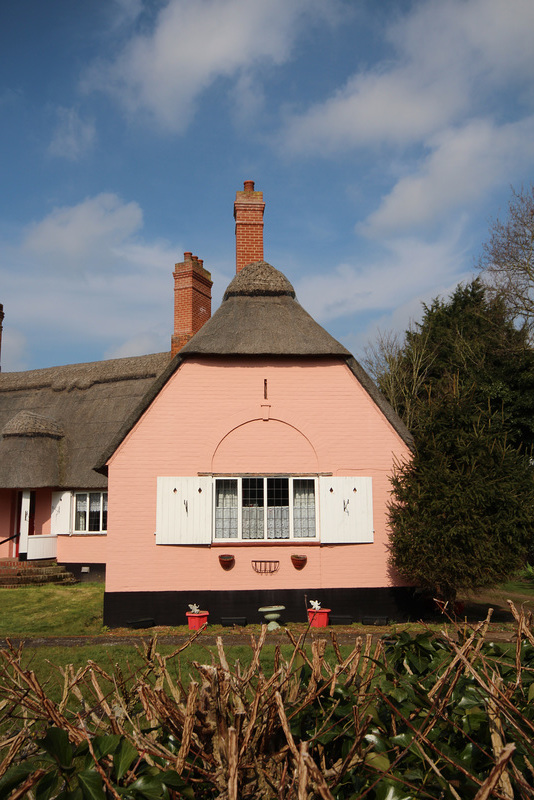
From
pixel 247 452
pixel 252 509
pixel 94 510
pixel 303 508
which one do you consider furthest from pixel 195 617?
pixel 94 510

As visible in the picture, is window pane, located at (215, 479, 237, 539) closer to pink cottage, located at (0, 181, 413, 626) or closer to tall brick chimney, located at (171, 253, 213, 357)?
pink cottage, located at (0, 181, 413, 626)

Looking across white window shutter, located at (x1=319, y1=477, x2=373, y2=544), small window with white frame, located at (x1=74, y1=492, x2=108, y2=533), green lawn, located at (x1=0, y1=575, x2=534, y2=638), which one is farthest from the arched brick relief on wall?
small window with white frame, located at (x1=74, y1=492, x2=108, y2=533)

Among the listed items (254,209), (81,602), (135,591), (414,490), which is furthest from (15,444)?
(414,490)

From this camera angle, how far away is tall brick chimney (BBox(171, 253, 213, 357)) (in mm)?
18266

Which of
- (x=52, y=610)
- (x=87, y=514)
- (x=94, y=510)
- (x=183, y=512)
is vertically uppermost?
(x=183, y=512)

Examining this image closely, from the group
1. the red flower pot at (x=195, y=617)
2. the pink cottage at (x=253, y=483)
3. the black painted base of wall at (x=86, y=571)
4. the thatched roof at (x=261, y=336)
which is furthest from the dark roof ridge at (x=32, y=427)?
the red flower pot at (x=195, y=617)

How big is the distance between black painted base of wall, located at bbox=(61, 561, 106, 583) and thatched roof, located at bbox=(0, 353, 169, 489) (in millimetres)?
2450

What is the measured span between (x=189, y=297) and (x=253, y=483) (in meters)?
8.10

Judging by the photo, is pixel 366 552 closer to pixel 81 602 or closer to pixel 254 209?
pixel 81 602

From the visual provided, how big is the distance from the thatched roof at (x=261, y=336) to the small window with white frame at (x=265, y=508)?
88.0 inches

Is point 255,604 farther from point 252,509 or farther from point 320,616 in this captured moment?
point 252,509

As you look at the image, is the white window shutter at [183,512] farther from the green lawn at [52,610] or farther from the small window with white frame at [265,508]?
the green lawn at [52,610]

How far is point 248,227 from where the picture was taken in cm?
1501

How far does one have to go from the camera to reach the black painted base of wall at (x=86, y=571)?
1859 cm
